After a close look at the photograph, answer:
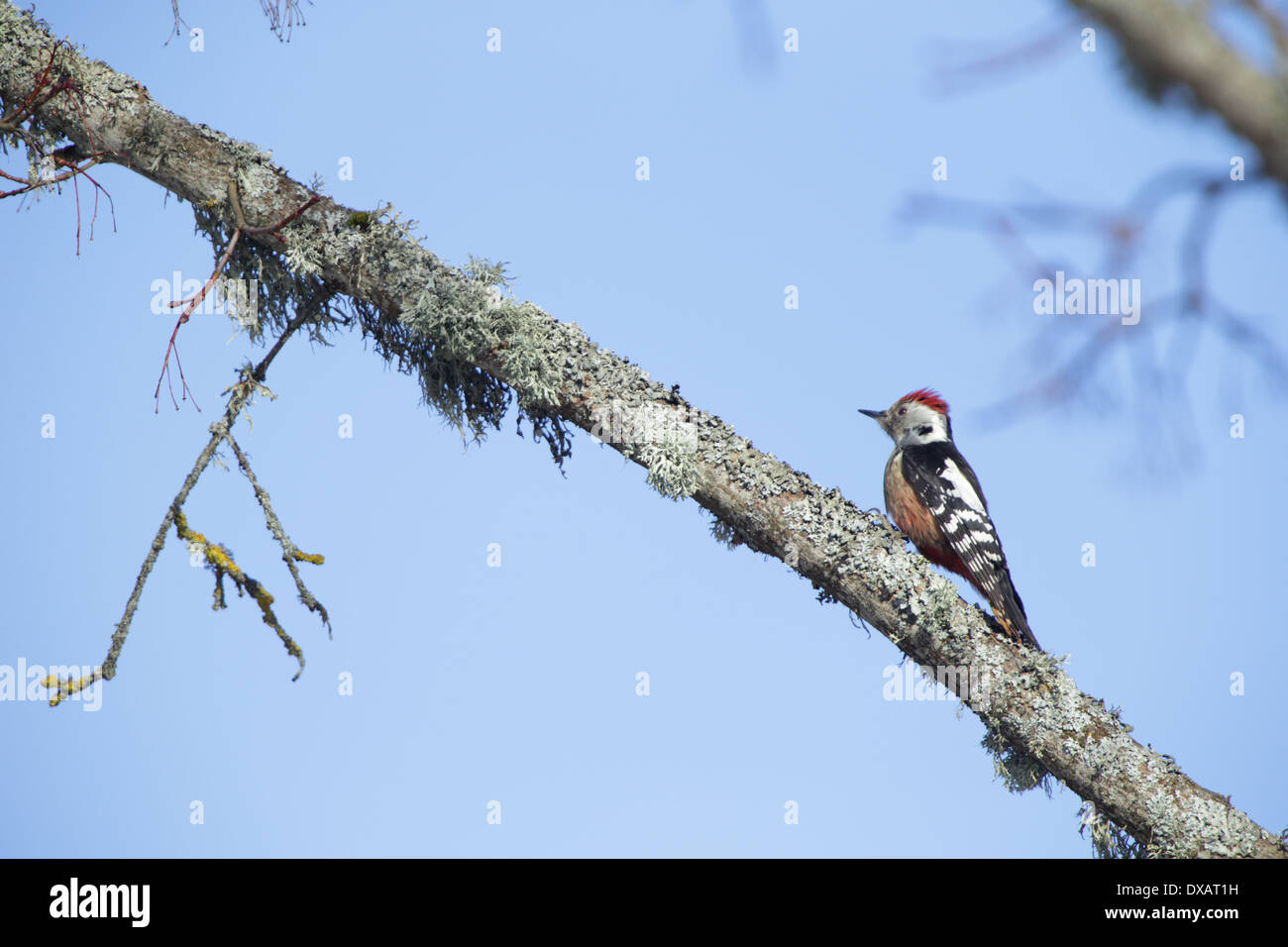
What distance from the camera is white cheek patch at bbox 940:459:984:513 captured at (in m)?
5.41

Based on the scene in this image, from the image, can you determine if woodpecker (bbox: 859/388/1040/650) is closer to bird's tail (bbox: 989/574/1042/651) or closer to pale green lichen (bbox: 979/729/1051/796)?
bird's tail (bbox: 989/574/1042/651)

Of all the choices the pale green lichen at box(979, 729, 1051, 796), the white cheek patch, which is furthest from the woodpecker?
the pale green lichen at box(979, 729, 1051, 796)

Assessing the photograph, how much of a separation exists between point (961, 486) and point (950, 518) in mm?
274

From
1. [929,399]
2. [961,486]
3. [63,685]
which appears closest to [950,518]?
[961,486]

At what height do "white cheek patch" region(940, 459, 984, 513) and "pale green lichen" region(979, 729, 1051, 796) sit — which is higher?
"white cheek patch" region(940, 459, 984, 513)

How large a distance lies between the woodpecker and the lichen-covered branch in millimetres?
1194

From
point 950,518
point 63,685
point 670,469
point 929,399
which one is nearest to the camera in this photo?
point 63,685

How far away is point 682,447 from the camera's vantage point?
348 centimetres

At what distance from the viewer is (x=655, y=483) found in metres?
3.46
